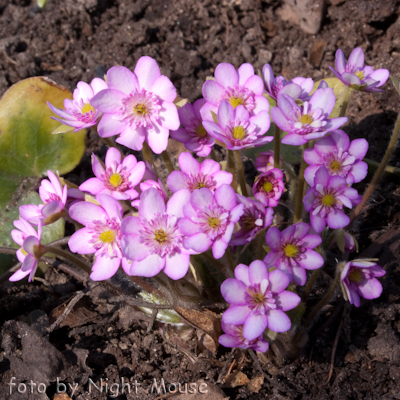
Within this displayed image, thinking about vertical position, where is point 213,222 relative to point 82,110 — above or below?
below

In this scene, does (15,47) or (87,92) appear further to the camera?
(15,47)

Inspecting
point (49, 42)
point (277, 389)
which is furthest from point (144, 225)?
point (49, 42)

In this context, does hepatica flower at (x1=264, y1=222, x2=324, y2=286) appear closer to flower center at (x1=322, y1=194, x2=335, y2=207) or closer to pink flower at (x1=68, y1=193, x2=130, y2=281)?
flower center at (x1=322, y1=194, x2=335, y2=207)

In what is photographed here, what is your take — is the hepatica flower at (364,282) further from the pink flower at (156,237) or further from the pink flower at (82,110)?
the pink flower at (82,110)

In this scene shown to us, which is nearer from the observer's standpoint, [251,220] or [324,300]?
[251,220]

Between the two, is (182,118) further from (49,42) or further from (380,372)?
(49,42)

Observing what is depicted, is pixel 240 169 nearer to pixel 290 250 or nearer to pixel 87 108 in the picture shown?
pixel 290 250

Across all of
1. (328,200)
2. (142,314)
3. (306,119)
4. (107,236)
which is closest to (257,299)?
(328,200)

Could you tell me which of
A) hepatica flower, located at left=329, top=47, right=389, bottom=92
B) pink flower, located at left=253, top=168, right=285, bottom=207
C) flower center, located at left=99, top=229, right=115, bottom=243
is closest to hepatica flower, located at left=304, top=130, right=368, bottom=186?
pink flower, located at left=253, top=168, right=285, bottom=207
